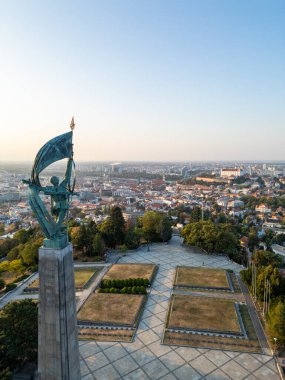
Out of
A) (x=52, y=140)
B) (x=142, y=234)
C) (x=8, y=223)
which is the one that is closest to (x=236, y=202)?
(x=142, y=234)

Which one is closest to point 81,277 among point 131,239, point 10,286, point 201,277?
point 10,286

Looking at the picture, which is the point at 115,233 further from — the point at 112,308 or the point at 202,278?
the point at 112,308

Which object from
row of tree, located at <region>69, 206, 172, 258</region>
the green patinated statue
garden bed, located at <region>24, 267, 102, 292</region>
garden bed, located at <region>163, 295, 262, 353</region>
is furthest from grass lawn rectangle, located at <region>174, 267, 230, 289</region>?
the green patinated statue

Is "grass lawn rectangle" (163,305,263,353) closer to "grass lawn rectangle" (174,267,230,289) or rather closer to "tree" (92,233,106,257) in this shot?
"grass lawn rectangle" (174,267,230,289)

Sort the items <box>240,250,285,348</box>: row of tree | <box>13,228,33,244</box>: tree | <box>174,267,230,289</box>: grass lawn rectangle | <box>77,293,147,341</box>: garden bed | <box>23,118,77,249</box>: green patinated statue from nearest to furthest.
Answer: <box>23,118,77,249</box>: green patinated statue
<box>240,250,285,348</box>: row of tree
<box>77,293,147,341</box>: garden bed
<box>174,267,230,289</box>: grass lawn rectangle
<box>13,228,33,244</box>: tree

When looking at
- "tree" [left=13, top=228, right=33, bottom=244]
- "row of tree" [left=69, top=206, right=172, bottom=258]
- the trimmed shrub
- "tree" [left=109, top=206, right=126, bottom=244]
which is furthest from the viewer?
"tree" [left=13, top=228, right=33, bottom=244]

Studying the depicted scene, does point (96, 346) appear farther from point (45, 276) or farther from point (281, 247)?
point (281, 247)
